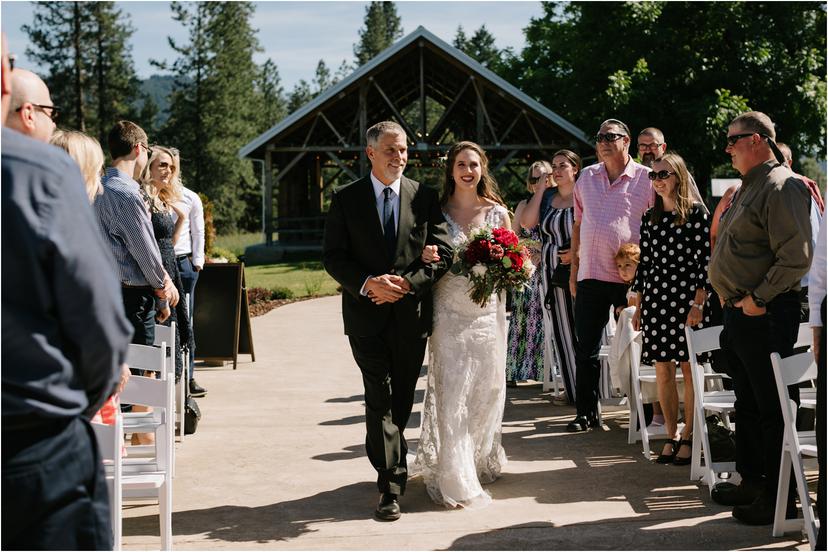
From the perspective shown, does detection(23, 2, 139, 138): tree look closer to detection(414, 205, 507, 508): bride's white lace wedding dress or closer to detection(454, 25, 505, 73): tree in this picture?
detection(454, 25, 505, 73): tree

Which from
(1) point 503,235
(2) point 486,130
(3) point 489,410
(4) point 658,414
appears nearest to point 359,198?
(1) point 503,235

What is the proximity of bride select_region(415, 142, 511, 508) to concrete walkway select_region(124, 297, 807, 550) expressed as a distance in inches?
6.8

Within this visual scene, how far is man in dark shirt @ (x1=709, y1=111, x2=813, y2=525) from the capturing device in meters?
5.21

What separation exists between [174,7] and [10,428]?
67.8m

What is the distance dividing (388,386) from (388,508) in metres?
0.76

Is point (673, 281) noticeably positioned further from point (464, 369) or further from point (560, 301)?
point (560, 301)

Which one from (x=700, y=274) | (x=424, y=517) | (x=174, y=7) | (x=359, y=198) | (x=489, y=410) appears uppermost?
(x=174, y=7)

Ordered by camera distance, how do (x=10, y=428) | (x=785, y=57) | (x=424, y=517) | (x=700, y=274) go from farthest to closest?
(x=785, y=57)
(x=700, y=274)
(x=424, y=517)
(x=10, y=428)

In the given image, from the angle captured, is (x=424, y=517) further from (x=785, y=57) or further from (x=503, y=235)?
(x=785, y=57)

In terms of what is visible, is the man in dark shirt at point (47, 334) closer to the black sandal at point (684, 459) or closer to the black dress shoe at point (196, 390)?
the black sandal at point (684, 459)

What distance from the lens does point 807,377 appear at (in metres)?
5.05

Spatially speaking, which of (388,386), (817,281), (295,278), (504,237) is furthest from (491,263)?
(295,278)

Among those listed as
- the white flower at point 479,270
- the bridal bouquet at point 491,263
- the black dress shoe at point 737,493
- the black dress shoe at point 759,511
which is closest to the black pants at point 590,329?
the bridal bouquet at point 491,263

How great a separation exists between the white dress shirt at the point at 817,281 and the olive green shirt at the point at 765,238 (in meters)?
0.24
